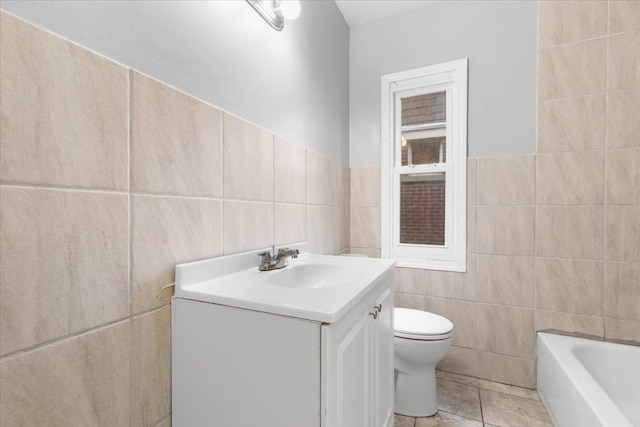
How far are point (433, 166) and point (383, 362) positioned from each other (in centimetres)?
146

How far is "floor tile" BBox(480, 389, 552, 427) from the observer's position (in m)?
1.57

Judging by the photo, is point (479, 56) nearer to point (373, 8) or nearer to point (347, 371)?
point (373, 8)

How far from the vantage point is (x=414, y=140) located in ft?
7.48

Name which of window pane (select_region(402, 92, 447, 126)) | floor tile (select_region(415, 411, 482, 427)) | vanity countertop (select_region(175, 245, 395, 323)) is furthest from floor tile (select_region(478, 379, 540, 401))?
window pane (select_region(402, 92, 447, 126))

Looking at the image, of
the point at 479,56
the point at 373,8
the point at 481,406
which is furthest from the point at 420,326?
the point at 373,8

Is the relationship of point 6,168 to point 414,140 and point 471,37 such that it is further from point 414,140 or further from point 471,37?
point 471,37

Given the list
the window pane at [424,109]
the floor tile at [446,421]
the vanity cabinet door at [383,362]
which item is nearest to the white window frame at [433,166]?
the window pane at [424,109]

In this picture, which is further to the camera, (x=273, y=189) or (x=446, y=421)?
(x=446, y=421)

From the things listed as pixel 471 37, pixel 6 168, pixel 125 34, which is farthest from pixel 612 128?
pixel 6 168

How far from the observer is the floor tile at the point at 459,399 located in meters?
1.66

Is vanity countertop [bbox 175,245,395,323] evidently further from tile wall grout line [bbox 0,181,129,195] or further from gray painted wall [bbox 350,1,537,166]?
gray painted wall [bbox 350,1,537,166]

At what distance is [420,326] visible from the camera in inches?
65.6

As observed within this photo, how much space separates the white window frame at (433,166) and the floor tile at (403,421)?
937 millimetres

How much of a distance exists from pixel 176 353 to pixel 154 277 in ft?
0.78
